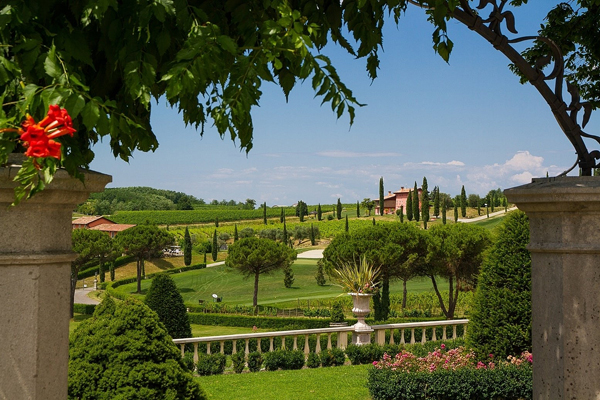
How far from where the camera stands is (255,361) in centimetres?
1445

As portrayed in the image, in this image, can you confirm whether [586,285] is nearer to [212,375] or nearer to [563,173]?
[563,173]

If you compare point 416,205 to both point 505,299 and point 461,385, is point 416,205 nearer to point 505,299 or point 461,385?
point 505,299

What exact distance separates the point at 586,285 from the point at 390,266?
33679 millimetres

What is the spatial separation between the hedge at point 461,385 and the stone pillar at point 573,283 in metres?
6.10

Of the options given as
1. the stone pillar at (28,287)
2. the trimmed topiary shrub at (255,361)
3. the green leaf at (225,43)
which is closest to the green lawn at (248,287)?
the trimmed topiary shrub at (255,361)

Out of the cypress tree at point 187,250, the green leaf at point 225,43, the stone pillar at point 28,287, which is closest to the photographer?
the green leaf at point 225,43

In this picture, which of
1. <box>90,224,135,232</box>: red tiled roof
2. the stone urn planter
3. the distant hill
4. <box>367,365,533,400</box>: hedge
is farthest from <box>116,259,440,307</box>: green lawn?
the distant hill

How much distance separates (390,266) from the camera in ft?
118

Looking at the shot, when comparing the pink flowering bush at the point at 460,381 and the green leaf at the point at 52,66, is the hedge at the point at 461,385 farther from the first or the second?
the green leaf at the point at 52,66

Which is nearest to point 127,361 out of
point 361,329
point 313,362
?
point 313,362

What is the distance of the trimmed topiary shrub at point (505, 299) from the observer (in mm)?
9312

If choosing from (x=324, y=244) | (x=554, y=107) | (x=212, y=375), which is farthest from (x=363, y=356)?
(x=324, y=244)

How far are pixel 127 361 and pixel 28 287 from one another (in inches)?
142

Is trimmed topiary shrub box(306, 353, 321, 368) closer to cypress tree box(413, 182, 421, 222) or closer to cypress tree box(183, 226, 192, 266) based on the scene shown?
cypress tree box(183, 226, 192, 266)
